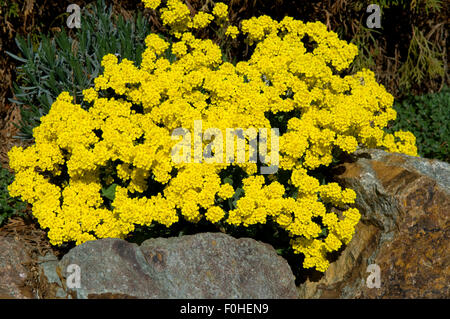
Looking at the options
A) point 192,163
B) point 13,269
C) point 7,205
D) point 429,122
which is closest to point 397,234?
point 192,163

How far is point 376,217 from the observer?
3.86 metres

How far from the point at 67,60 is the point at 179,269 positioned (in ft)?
8.49

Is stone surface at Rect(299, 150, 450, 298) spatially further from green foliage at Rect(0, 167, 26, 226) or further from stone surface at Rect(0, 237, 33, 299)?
green foliage at Rect(0, 167, 26, 226)

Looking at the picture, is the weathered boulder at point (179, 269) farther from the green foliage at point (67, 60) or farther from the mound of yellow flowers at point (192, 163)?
the green foliage at point (67, 60)

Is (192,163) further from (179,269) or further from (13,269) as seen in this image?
(13,269)

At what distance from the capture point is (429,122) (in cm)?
598

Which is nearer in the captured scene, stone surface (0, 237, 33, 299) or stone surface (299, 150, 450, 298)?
stone surface (299, 150, 450, 298)

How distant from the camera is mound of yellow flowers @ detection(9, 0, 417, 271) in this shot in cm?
354

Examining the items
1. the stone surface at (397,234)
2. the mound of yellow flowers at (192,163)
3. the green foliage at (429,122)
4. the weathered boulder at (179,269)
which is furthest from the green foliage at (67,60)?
the green foliage at (429,122)

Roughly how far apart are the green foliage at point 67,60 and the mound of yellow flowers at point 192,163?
59 cm

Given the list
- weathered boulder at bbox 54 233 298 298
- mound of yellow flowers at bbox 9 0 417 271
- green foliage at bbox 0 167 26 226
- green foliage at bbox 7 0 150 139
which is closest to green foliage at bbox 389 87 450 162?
mound of yellow flowers at bbox 9 0 417 271

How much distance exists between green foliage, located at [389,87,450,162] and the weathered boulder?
310 cm

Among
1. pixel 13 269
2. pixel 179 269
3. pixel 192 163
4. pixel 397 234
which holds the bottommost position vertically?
pixel 13 269
